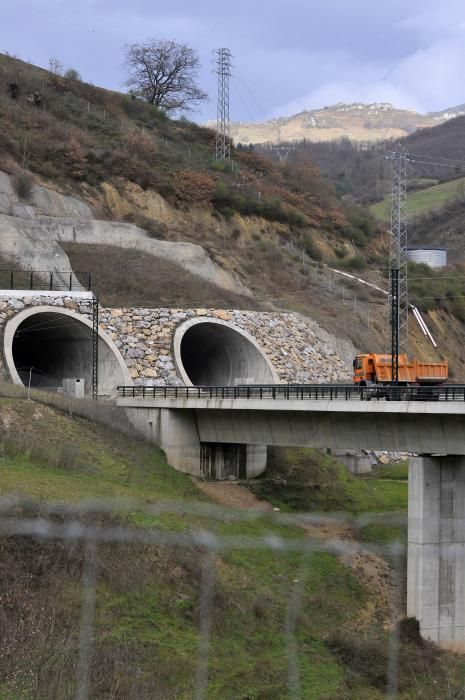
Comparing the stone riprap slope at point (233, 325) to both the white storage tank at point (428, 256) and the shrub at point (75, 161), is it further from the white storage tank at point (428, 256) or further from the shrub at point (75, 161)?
the white storage tank at point (428, 256)

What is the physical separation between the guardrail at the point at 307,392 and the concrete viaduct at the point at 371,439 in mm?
89

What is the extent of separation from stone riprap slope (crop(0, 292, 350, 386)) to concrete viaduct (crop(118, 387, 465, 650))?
850 cm

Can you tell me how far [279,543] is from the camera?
132ft

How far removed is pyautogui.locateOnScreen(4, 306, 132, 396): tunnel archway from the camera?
5938 centimetres

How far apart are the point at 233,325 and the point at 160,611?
34358 mm

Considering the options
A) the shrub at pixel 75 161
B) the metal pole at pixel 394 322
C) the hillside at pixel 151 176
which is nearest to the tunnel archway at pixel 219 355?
the hillside at pixel 151 176

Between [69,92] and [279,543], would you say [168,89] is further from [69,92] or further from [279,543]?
[279,543]

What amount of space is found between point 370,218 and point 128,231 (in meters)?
35.6

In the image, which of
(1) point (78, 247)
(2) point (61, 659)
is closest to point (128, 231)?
(1) point (78, 247)

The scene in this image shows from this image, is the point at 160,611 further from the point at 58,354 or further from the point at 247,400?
the point at 58,354

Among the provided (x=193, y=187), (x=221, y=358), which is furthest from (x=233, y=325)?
(x=193, y=187)

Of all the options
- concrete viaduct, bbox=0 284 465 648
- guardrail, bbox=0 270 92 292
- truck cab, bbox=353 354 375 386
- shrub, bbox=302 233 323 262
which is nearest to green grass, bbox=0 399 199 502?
concrete viaduct, bbox=0 284 465 648

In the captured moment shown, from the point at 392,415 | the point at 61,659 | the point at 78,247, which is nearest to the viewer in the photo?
the point at 61,659

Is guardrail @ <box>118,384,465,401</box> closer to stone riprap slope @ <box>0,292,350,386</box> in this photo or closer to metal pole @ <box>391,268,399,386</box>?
metal pole @ <box>391,268,399,386</box>
